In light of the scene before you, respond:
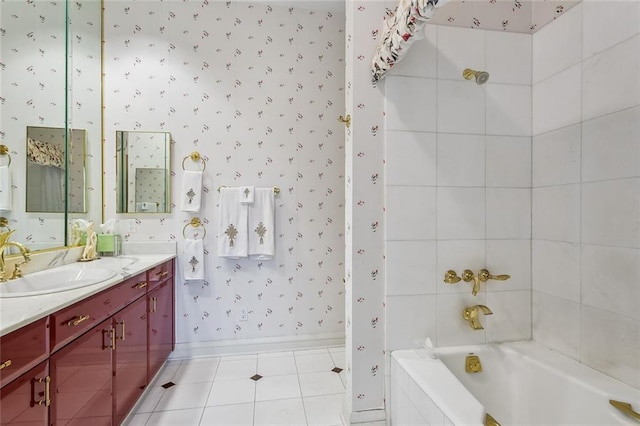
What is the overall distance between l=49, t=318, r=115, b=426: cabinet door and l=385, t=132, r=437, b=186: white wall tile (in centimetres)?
158

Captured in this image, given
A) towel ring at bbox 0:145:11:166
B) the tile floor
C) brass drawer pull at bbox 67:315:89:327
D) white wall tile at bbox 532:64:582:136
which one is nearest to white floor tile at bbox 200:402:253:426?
the tile floor

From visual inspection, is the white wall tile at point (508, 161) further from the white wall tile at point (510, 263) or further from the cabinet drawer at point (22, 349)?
the cabinet drawer at point (22, 349)

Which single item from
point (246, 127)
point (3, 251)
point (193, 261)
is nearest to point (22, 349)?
point (3, 251)

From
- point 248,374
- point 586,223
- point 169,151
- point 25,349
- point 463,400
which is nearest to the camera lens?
point 25,349

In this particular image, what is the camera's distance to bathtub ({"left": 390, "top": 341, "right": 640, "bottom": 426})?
1.10 metres

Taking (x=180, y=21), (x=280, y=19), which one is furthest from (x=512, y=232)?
(x=180, y=21)

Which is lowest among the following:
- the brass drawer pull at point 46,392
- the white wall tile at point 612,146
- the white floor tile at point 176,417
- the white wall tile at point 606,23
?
the white floor tile at point 176,417

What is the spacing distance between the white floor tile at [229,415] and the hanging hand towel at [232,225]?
1075 millimetres

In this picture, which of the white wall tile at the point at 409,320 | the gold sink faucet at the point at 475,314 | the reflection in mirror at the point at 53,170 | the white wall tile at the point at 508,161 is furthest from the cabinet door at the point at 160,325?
the white wall tile at the point at 508,161

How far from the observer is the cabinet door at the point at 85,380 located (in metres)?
1.09

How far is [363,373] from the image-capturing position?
1546 millimetres

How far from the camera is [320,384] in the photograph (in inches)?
81.3

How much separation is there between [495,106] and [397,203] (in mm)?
791

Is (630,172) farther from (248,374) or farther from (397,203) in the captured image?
(248,374)
